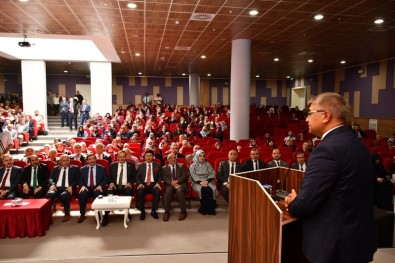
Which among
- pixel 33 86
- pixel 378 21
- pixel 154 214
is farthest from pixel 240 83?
pixel 33 86

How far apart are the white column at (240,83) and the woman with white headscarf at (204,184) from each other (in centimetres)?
354

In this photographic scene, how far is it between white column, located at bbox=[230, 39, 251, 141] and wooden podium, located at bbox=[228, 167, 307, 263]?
20.9 ft

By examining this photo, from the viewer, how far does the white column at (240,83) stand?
29.1 ft

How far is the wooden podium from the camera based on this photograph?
1895mm

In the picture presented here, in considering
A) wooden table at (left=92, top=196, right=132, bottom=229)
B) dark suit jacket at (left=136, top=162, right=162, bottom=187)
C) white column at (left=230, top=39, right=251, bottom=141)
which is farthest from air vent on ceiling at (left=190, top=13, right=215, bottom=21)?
wooden table at (left=92, top=196, right=132, bottom=229)

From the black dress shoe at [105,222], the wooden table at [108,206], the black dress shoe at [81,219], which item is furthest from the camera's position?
the black dress shoe at [81,219]

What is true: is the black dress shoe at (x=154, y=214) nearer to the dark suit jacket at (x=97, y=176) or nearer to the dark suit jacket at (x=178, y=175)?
the dark suit jacket at (x=178, y=175)

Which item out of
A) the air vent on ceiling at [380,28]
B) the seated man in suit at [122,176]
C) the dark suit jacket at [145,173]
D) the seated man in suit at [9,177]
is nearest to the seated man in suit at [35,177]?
the seated man in suit at [9,177]

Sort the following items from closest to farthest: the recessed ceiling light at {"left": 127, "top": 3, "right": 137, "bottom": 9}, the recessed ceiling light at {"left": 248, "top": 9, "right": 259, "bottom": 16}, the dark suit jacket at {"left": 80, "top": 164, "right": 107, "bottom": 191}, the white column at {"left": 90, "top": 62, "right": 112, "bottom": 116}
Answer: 1. the dark suit jacket at {"left": 80, "top": 164, "right": 107, "bottom": 191}
2. the recessed ceiling light at {"left": 127, "top": 3, "right": 137, "bottom": 9}
3. the recessed ceiling light at {"left": 248, "top": 9, "right": 259, "bottom": 16}
4. the white column at {"left": 90, "top": 62, "right": 112, "bottom": 116}

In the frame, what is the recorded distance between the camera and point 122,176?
5.44 m

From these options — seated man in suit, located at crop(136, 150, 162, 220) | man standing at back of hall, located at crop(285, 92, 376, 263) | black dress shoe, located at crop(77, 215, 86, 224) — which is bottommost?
black dress shoe, located at crop(77, 215, 86, 224)

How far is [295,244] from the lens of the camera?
2.21 meters

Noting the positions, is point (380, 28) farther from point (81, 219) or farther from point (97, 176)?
point (81, 219)

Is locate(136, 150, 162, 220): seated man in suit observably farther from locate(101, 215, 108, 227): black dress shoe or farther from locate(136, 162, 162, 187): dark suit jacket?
locate(101, 215, 108, 227): black dress shoe
